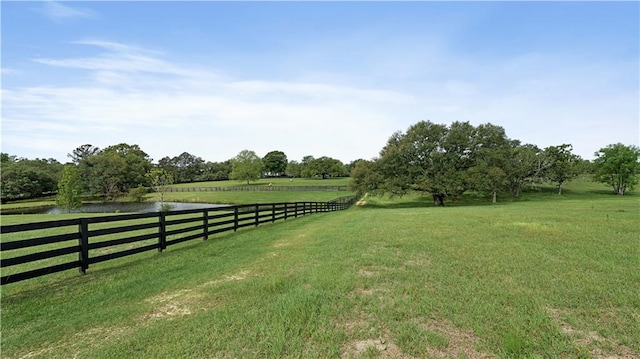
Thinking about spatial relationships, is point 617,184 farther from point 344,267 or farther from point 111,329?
point 111,329

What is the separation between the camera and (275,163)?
123562 mm

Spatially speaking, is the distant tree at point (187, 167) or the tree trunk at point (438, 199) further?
the distant tree at point (187, 167)

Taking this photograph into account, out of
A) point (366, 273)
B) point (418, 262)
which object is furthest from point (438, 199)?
point (366, 273)

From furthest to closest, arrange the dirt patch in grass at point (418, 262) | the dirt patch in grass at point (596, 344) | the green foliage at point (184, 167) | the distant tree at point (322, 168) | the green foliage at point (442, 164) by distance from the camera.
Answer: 1. the green foliage at point (184, 167)
2. the distant tree at point (322, 168)
3. the green foliage at point (442, 164)
4. the dirt patch in grass at point (418, 262)
5. the dirt patch in grass at point (596, 344)

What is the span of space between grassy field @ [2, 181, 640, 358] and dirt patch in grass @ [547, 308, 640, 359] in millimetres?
17

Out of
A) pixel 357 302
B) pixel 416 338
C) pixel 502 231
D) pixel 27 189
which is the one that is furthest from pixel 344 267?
pixel 27 189

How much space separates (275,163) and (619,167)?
10180 cm

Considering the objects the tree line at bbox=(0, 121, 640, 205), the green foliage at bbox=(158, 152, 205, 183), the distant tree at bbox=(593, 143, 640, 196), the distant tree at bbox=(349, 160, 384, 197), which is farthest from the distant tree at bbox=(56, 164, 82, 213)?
the distant tree at bbox=(593, 143, 640, 196)

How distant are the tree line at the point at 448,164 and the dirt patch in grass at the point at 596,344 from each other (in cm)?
3170

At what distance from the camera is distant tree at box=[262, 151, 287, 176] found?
123 m

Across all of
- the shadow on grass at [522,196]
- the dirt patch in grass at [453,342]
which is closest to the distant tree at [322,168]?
the shadow on grass at [522,196]

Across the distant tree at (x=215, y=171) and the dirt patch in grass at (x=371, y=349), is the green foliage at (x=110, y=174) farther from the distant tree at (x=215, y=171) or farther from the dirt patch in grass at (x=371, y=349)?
the dirt patch in grass at (x=371, y=349)

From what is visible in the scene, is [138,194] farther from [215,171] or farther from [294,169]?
[294,169]

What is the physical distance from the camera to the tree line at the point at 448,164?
1325 inches
